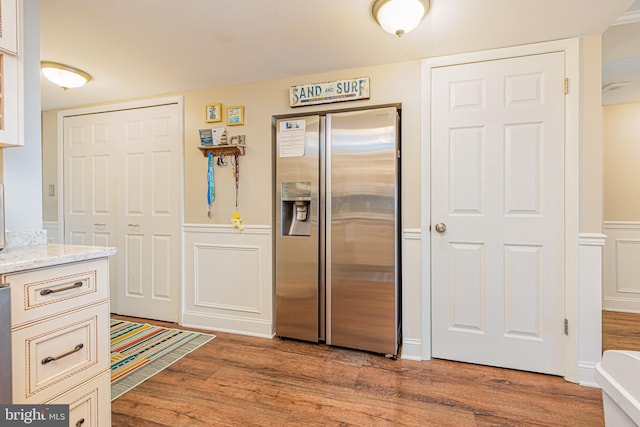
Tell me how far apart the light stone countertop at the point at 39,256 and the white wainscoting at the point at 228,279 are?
1369 mm

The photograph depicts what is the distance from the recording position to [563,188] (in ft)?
6.41

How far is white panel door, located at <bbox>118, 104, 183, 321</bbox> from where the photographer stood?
288 centimetres

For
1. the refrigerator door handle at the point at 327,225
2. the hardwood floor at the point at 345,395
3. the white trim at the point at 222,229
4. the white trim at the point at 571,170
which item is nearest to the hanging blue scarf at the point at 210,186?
the white trim at the point at 222,229

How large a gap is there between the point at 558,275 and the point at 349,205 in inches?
57.6

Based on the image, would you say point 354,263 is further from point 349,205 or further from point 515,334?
point 515,334

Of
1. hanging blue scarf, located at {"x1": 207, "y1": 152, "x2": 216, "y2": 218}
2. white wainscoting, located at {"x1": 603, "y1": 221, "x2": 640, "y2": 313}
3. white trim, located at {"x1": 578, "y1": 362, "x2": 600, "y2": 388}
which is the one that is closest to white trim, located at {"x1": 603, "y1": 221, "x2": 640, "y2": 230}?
white wainscoting, located at {"x1": 603, "y1": 221, "x2": 640, "y2": 313}

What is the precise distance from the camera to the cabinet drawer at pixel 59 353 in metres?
1.01

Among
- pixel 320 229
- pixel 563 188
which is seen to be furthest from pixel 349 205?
pixel 563 188

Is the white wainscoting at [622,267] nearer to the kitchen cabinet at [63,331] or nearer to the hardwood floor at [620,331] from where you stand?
the hardwood floor at [620,331]

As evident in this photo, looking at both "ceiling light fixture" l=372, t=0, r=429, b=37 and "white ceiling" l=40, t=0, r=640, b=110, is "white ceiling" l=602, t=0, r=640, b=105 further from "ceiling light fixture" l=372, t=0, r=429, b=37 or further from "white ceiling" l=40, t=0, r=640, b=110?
"ceiling light fixture" l=372, t=0, r=429, b=37

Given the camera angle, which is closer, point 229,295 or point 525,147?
point 525,147

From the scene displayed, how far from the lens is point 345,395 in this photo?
180 cm

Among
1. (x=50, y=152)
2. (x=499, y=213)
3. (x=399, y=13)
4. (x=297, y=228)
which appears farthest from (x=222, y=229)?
(x=50, y=152)

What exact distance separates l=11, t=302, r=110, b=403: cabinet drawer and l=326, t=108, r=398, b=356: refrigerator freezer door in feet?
4.97
